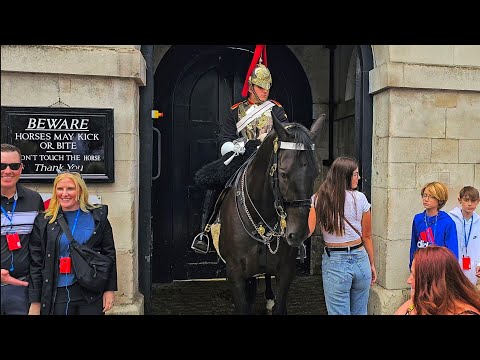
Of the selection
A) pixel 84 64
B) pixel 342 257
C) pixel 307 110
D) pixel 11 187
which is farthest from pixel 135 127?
pixel 307 110

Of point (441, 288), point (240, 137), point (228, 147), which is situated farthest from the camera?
point (240, 137)

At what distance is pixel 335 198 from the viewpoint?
11.8ft

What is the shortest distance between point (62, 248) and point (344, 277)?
2.17m

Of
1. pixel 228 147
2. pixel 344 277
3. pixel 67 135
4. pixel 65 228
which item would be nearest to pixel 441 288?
pixel 344 277

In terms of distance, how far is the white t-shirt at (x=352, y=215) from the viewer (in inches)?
143

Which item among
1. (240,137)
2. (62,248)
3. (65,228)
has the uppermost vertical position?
(240,137)

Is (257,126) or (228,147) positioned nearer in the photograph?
(228,147)

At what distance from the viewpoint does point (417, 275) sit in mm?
2367

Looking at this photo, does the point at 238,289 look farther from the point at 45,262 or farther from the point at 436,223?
the point at 436,223

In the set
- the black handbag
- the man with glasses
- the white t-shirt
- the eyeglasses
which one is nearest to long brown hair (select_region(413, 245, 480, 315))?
the white t-shirt

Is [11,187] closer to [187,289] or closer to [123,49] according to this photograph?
[123,49]

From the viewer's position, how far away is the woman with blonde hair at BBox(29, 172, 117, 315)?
10.3ft

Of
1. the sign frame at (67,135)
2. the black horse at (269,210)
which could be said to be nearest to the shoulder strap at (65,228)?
the sign frame at (67,135)

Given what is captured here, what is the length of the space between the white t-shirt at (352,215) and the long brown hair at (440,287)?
1.27 meters
